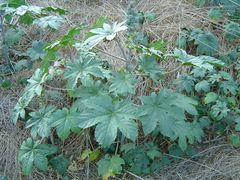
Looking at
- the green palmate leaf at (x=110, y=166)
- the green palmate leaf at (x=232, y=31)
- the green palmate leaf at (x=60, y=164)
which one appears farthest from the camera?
the green palmate leaf at (x=232, y=31)

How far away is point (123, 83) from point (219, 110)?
0.60 meters

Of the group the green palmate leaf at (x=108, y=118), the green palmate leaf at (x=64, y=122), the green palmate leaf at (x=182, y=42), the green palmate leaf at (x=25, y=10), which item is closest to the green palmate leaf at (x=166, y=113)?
the green palmate leaf at (x=108, y=118)

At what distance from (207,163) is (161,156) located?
26 centimetres

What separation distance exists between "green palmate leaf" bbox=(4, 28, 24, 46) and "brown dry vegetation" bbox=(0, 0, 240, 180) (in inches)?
7.6

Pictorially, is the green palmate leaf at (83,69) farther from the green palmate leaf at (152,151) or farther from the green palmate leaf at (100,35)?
the green palmate leaf at (152,151)

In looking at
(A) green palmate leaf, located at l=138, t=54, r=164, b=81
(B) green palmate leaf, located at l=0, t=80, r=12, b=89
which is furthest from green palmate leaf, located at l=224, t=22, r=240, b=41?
(B) green palmate leaf, located at l=0, t=80, r=12, b=89

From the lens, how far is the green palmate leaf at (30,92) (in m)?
2.42

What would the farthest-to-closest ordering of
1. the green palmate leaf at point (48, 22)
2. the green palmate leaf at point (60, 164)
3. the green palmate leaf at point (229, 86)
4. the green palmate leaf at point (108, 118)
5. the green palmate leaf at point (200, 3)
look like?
the green palmate leaf at point (200, 3) → the green palmate leaf at point (48, 22) → the green palmate leaf at point (229, 86) → the green palmate leaf at point (60, 164) → the green palmate leaf at point (108, 118)

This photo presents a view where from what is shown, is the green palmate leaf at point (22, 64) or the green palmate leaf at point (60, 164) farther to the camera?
the green palmate leaf at point (22, 64)

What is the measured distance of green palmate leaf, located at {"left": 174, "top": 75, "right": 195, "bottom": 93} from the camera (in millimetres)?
2539

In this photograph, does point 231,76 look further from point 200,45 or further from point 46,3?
point 46,3

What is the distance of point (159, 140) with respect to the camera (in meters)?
2.51

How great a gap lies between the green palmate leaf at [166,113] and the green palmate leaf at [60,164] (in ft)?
1.88

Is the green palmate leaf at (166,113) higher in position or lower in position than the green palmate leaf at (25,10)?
lower
